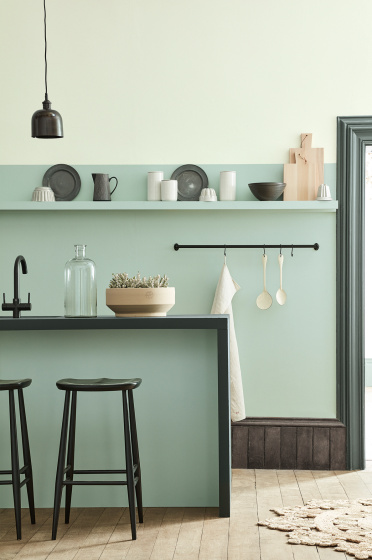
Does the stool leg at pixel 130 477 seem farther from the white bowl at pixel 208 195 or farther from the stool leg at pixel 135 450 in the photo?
the white bowl at pixel 208 195

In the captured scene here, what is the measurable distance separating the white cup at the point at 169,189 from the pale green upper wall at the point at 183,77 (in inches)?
8.9

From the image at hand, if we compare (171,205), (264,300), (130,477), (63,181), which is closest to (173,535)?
(130,477)

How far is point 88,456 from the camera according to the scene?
12.2 ft

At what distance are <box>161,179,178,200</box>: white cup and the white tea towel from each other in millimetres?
564

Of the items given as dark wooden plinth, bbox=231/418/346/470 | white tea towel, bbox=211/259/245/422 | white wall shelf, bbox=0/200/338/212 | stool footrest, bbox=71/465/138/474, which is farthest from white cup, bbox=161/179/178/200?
stool footrest, bbox=71/465/138/474

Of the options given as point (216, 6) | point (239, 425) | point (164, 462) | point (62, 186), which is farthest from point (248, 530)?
point (216, 6)

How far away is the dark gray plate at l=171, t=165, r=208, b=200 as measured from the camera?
4.73 m

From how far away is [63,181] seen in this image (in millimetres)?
4766

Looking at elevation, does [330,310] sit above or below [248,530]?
above

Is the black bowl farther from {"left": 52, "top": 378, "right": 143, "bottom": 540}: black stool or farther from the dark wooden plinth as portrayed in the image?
{"left": 52, "top": 378, "right": 143, "bottom": 540}: black stool

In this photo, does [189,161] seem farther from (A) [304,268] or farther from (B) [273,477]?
(B) [273,477]

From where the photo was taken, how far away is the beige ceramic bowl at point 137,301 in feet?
11.6

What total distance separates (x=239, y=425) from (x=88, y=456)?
1.29 meters

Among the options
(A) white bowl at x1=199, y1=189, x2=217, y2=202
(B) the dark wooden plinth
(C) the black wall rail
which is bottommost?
(B) the dark wooden plinth
